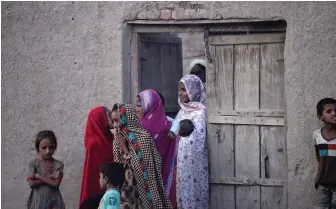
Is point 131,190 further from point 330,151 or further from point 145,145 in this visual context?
point 330,151

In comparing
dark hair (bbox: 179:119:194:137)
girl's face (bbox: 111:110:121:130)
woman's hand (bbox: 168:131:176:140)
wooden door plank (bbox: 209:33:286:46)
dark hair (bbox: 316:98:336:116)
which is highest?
wooden door plank (bbox: 209:33:286:46)

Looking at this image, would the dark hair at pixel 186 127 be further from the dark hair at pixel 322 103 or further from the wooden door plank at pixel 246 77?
the dark hair at pixel 322 103

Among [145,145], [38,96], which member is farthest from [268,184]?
[38,96]

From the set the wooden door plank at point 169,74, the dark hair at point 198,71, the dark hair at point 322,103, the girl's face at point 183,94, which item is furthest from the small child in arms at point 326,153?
the wooden door plank at point 169,74

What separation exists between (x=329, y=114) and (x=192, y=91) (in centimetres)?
162

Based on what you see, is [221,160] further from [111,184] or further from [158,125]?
[111,184]

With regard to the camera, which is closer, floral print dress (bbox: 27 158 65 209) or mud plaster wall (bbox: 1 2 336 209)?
floral print dress (bbox: 27 158 65 209)

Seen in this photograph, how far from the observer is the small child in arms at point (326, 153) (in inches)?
230

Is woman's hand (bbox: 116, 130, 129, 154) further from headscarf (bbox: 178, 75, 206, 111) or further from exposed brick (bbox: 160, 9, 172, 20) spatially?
exposed brick (bbox: 160, 9, 172, 20)

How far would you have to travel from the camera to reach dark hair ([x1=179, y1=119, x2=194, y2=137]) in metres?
6.80

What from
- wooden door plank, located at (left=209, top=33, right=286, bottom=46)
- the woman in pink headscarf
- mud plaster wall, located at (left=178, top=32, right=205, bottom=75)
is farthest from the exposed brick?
mud plaster wall, located at (left=178, top=32, right=205, bottom=75)

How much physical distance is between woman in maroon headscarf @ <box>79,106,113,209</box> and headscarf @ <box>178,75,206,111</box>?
101 centimetres

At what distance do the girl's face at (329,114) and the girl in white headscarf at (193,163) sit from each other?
1.41 metres

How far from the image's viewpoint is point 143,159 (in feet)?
18.5
